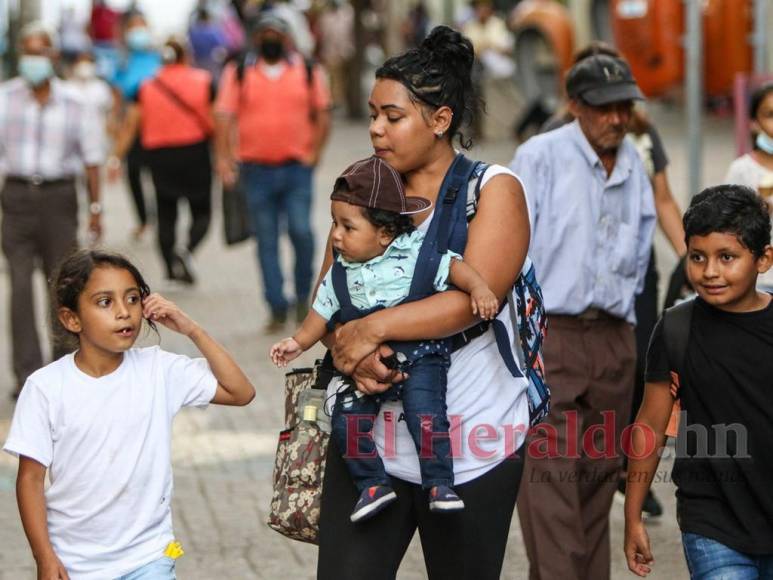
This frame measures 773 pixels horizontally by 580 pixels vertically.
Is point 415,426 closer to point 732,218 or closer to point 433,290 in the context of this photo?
point 433,290

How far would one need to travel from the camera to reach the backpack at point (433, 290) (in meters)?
3.86

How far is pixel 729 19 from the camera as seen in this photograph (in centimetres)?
1566

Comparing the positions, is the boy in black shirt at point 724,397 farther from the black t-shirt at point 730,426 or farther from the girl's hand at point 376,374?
the girl's hand at point 376,374

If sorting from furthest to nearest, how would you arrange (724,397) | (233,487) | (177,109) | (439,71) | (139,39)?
1. (139,39)
2. (177,109)
3. (233,487)
4. (724,397)
5. (439,71)

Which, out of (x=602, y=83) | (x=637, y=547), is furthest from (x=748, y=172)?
(x=637, y=547)

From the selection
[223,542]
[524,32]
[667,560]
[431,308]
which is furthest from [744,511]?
[524,32]

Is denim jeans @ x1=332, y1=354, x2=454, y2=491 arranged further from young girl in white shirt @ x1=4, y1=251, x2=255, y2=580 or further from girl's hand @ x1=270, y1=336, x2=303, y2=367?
young girl in white shirt @ x1=4, y1=251, x2=255, y2=580

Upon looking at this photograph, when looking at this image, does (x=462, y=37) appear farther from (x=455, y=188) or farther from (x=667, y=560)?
(x=667, y=560)

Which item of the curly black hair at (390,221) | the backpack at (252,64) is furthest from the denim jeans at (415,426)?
the backpack at (252,64)

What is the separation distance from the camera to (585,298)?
5.44 meters

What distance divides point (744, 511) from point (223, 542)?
9.37 ft

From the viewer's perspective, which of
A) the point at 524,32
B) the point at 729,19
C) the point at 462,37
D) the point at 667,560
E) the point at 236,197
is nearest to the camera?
the point at 462,37

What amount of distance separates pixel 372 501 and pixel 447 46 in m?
1.16

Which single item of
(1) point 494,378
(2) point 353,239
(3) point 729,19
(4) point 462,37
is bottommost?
(1) point 494,378
